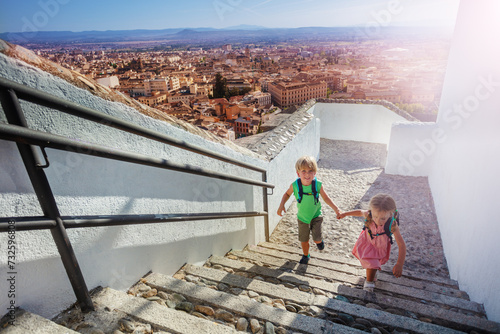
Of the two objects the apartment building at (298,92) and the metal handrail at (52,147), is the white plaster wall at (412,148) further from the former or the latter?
the apartment building at (298,92)

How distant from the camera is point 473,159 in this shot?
10.5ft

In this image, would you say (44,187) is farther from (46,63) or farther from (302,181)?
(302,181)

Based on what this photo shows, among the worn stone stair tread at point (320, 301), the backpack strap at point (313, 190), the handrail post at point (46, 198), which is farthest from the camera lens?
the backpack strap at point (313, 190)

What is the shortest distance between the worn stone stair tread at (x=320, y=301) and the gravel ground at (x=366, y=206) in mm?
1904

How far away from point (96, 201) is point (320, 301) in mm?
1472

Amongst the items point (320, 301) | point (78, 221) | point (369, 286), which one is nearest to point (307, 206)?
point (369, 286)

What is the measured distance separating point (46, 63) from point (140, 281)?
4.11 ft

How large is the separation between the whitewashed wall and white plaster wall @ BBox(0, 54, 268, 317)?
217 cm

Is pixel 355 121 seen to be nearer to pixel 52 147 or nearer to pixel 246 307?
pixel 246 307

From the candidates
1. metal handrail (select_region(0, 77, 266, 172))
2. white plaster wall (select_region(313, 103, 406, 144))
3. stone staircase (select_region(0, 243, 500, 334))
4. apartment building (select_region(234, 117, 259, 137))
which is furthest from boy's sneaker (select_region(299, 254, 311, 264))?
apartment building (select_region(234, 117, 259, 137))

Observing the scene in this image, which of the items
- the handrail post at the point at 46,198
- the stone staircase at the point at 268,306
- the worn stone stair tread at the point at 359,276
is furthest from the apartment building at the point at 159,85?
the handrail post at the point at 46,198

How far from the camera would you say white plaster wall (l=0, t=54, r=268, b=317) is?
1.16 m

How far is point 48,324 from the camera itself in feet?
3.68

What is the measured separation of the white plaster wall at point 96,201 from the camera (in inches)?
45.7
